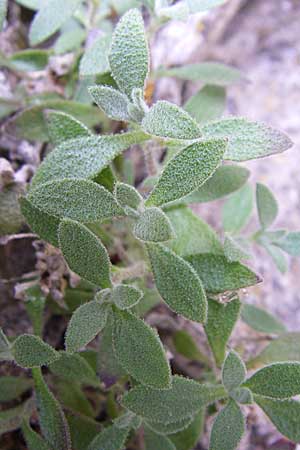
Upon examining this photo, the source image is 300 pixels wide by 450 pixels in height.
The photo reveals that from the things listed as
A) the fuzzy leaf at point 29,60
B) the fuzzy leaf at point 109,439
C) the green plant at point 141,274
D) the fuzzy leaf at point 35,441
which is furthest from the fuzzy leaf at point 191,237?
the fuzzy leaf at point 29,60

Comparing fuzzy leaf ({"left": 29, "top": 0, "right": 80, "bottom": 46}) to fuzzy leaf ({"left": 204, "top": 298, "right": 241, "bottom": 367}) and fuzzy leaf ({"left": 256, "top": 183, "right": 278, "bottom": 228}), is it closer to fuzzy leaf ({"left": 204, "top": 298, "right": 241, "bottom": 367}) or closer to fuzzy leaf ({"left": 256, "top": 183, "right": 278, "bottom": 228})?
fuzzy leaf ({"left": 256, "top": 183, "right": 278, "bottom": 228})

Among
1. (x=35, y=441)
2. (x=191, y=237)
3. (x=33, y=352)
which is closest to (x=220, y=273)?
(x=191, y=237)

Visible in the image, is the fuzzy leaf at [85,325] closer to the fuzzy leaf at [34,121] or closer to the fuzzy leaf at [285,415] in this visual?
the fuzzy leaf at [285,415]

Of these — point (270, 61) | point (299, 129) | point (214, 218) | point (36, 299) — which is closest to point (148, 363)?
point (36, 299)

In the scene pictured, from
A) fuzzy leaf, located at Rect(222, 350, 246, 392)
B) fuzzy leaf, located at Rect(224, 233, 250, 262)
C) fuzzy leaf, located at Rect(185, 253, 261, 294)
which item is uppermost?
fuzzy leaf, located at Rect(224, 233, 250, 262)

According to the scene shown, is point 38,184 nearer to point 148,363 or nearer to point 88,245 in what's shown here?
point 88,245

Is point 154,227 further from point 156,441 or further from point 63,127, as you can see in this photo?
point 156,441

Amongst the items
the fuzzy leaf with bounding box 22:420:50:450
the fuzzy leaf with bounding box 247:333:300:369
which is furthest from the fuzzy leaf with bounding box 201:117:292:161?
the fuzzy leaf with bounding box 22:420:50:450

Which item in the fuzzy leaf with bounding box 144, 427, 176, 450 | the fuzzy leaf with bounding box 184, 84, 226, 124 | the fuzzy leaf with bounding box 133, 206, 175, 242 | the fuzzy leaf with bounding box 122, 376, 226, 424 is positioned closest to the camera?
the fuzzy leaf with bounding box 133, 206, 175, 242
